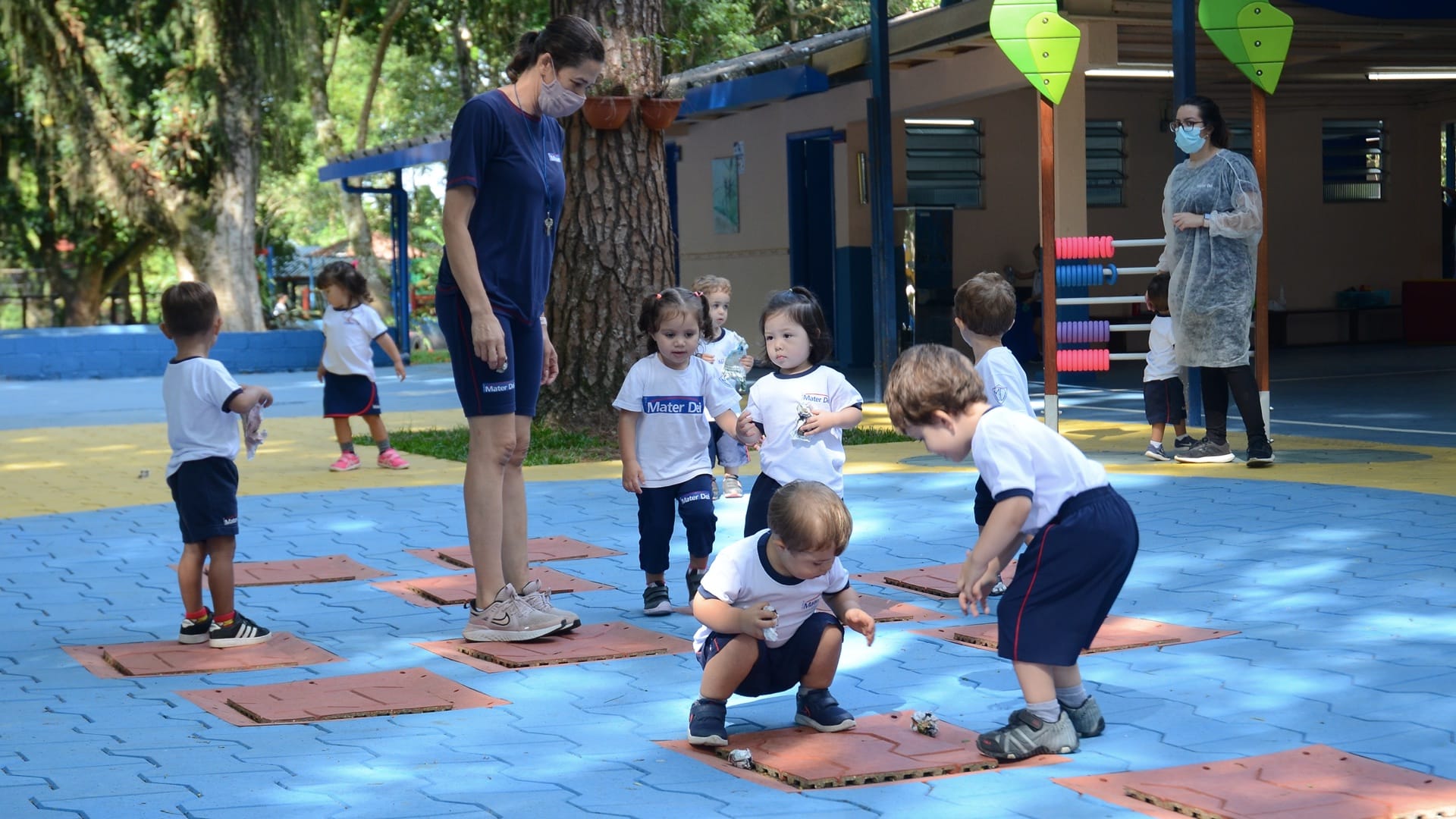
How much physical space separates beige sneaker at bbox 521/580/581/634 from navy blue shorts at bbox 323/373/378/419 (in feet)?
17.8

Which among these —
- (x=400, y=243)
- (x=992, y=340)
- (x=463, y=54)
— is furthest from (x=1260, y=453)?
(x=463, y=54)

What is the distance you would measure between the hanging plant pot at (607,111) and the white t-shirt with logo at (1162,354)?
405cm

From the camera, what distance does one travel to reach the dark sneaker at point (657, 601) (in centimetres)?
580

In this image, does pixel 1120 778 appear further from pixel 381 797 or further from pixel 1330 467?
pixel 1330 467

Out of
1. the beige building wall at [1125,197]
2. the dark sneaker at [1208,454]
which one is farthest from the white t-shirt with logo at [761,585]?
the beige building wall at [1125,197]

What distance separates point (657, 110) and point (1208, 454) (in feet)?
15.2

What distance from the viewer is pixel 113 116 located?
2684cm

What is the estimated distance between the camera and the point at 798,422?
511 centimetres

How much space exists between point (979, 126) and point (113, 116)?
1559 centimetres

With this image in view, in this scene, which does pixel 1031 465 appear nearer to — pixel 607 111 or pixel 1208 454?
pixel 1208 454

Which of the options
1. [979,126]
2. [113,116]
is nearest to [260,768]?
[979,126]

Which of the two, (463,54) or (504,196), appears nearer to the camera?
(504,196)

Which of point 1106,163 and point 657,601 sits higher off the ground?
point 1106,163

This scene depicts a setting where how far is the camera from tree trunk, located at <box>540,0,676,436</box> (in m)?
11.4
